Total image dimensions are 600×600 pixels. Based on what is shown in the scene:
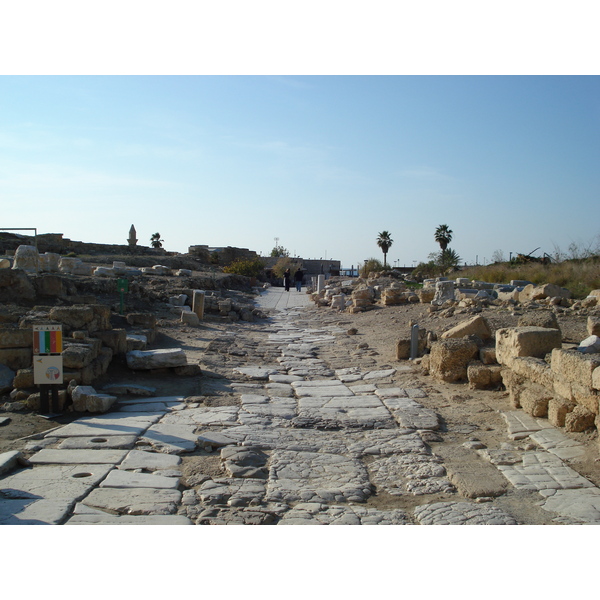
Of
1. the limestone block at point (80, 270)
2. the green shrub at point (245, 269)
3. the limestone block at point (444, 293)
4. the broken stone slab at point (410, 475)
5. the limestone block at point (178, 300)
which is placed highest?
the green shrub at point (245, 269)

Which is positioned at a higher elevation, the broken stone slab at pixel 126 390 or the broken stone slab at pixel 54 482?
the broken stone slab at pixel 126 390

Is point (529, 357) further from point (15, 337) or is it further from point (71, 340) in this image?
point (15, 337)

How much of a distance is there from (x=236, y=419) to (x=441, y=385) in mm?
3246

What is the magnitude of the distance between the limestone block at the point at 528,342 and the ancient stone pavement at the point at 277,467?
3.62ft

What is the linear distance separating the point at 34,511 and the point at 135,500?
2.18 ft

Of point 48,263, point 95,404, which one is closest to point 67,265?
point 48,263

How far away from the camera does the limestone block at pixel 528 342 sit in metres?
6.96

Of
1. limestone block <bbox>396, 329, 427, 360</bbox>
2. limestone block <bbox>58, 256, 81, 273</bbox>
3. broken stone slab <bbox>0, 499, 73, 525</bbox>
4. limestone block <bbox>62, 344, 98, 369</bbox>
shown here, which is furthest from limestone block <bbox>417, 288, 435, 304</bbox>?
broken stone slab <bbox>0, 499, 73, 525</bbox>

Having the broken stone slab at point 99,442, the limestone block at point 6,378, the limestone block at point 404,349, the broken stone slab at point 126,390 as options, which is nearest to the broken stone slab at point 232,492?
the broken stone slab at point 99,442

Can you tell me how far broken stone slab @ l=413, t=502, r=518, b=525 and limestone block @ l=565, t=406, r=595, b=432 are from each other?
183 cm

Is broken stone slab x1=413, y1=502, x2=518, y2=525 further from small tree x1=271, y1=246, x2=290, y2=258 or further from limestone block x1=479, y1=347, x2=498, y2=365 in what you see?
small tree x1=271, y1=246, x2=290, y2=258

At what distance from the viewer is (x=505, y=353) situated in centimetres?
732

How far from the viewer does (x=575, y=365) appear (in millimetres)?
5461

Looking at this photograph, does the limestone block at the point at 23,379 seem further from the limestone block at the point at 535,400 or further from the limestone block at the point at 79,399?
the limestone block at the point at 535,400
